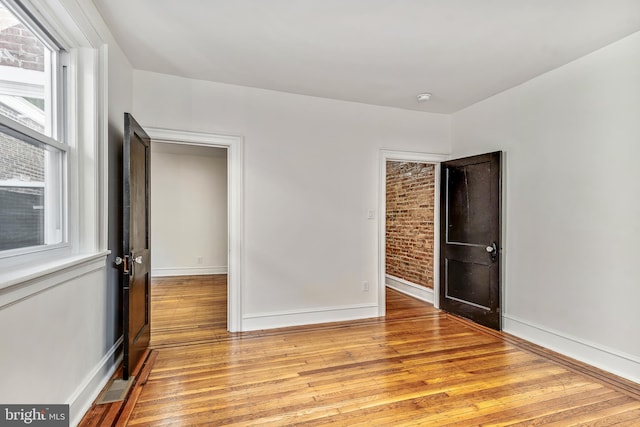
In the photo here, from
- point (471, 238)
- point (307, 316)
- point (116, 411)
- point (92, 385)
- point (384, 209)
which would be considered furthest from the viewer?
point (384, 209)

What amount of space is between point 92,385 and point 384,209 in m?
3.22

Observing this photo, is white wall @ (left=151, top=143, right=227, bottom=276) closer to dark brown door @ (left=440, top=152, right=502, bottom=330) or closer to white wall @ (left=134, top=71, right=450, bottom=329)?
white wall @ (left=134, top=71, right=450, bottom=329)

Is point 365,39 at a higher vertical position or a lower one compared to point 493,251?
higher

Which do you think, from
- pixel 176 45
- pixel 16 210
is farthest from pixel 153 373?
pixel 176 45

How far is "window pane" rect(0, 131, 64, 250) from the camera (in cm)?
154

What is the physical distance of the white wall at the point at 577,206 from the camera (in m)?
2.63

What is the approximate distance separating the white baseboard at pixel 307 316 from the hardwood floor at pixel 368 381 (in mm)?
125

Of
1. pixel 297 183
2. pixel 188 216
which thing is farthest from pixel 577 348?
pixel 188 216

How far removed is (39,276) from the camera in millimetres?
1529

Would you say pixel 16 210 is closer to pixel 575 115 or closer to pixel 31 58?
pixel 31 58

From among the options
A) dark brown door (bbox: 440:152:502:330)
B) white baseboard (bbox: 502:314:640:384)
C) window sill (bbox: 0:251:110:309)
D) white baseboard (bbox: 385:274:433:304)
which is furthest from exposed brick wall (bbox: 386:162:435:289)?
window sill (bbox: 0:251:110:309)

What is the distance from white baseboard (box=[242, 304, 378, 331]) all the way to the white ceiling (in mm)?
2453

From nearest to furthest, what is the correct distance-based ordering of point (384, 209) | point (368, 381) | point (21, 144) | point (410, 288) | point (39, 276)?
point (39, 276) < point (21, 144) < point (368, 381) < point (384, 209) < point (410, 288)

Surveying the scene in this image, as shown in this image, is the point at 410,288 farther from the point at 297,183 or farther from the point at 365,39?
the point at 365,39
